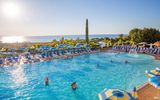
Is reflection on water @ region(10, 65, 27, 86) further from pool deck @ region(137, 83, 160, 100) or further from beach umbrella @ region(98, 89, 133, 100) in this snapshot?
beach umbrella @ region(98, 89, 133, 100)

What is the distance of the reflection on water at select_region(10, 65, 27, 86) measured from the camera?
1754 centimetres

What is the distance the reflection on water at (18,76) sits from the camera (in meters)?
17.5

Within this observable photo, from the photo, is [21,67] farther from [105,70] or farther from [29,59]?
[105,70]

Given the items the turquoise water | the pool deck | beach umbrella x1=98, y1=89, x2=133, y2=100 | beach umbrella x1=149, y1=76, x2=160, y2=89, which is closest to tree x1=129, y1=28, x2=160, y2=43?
the turquoise water

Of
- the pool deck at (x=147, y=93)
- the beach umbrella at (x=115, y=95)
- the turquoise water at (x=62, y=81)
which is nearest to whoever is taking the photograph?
the beach umbrella at (x=115, y=95)

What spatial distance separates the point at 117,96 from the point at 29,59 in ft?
71.4

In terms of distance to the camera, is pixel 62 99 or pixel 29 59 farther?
pixel 29 59

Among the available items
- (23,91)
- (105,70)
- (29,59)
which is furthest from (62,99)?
(29,59)

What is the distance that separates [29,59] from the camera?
2758 centimetres

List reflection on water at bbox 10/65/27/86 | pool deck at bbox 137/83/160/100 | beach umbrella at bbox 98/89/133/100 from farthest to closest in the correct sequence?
reflection on water at bbox 10/65/27/86 < pool deck at bbox 137/83/160/100 < beach umbrella at bbox 98/89/133/100

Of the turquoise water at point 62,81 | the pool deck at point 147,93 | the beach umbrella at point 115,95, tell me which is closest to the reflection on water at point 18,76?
the turquoise water at point 62,81

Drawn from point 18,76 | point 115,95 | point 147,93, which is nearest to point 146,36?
point 18,76

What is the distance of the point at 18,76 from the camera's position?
19578 millimetres

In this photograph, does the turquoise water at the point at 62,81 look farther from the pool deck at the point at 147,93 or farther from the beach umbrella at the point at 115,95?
the beach umbrella at the point at 115,95
